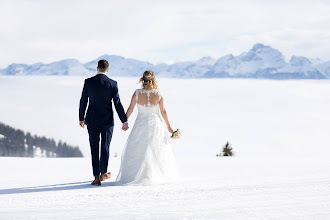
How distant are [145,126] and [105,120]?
0.80m

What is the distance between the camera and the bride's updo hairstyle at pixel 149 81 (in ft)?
27.7

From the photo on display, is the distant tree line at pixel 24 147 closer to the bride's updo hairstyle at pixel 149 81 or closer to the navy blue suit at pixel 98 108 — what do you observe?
the navy blue suit at pixel 98 108

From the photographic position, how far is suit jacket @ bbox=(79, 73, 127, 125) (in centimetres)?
833

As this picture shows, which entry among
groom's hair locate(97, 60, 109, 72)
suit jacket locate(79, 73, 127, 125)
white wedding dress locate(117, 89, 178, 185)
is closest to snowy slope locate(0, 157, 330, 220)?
white wedding dress locate(117, 89, 178, 185)

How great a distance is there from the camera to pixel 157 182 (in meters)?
8.65

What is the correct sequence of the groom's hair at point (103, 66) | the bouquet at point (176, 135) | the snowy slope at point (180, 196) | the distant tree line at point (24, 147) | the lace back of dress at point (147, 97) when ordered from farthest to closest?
the distant tree line at point (24, 147), the bouquet at point (176, 135), the lace back of dress at point (147, 97), the groom's hair at point (103, 66), the snowy slope at point (180, 196)

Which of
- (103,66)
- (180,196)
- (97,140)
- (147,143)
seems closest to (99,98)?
(103,66)

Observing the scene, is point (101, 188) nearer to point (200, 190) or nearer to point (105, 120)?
point (105, 120)

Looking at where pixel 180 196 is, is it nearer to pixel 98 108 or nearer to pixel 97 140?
pixel 97 140

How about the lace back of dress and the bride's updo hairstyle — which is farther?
the lace back of dress

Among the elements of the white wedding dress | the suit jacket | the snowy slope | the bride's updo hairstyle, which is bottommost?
the snowy slope

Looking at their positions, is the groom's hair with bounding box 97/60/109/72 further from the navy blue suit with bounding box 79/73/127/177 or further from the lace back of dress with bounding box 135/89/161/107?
the lace back of dress with bounding box 135/89/161/107

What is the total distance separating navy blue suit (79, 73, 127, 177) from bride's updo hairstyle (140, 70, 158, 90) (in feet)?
1.68

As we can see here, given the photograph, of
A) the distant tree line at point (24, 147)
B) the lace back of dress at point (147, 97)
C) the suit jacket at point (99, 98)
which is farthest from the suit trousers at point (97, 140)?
the distant tree line at point (24, 147)
